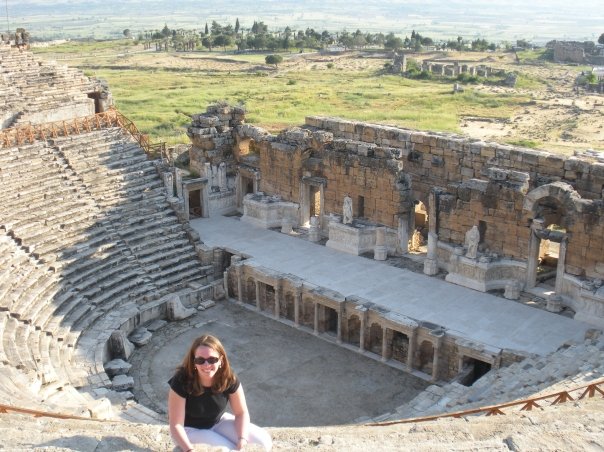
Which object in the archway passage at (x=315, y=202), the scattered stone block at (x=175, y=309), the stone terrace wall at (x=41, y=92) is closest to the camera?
the scattered stone block at (x=175, y=309)

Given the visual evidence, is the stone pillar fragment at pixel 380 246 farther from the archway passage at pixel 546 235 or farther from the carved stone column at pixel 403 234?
the archway passage at pixel 546 235

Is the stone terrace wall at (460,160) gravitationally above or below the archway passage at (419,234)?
above

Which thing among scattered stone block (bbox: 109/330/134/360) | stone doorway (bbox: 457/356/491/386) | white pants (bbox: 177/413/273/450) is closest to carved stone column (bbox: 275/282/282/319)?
scattered stone block (bbox: 109/330/134/360)

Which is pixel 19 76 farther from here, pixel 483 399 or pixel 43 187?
pixel 483 399

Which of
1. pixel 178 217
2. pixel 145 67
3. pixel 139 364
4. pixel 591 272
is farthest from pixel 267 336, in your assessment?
pixel 145 67

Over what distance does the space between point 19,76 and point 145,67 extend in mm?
53975

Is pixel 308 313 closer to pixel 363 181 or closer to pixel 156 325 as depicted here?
pixel 156 325

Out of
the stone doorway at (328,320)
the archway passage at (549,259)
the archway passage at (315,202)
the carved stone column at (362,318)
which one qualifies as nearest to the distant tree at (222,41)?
the archway passage at (315,202)

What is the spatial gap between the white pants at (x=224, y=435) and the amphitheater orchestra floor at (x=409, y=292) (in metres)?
10.5

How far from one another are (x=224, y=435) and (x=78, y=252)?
47.0ft

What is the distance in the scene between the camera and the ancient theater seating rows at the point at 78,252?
1731 cm

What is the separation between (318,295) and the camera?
→ 20.2m

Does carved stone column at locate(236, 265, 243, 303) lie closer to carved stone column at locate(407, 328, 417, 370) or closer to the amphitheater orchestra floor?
the amphitheater orchestra floor

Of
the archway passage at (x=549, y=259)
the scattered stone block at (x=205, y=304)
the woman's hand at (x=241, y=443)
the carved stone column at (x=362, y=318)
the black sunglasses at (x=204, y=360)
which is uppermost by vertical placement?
the black sunglasses at (x=204, y=360)
